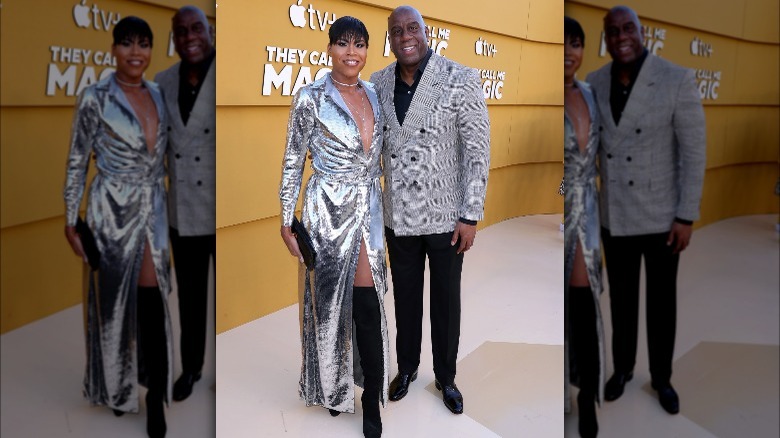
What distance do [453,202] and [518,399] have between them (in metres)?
0.59

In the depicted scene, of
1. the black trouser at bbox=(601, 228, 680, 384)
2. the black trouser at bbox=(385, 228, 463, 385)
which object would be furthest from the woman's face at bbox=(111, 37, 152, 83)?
the black trouser at bbox=(385, 228, 463, 385)

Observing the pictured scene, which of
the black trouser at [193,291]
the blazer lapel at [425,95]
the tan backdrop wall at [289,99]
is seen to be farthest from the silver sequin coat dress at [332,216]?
the black trouser at [193,291]

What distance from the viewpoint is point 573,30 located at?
538 mm

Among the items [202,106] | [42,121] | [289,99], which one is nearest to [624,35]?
[202,106]

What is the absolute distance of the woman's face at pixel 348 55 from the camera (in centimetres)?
125

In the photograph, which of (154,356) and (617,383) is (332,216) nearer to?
(154,356)

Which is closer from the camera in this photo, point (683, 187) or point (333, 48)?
point (683, 187)

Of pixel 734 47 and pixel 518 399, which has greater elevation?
pixel 734 47

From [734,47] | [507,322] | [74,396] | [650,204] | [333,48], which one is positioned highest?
[333,48]

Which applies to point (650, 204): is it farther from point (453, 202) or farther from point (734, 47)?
point (453, 202)

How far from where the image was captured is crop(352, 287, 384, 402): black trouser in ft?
4.83

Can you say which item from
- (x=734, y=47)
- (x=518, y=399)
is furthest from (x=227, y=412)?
(x=734, y=47)

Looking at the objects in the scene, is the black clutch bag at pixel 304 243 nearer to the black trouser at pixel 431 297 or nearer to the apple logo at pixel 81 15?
the black trouser at pixel 431 297

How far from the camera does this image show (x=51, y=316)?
24.3 inches
